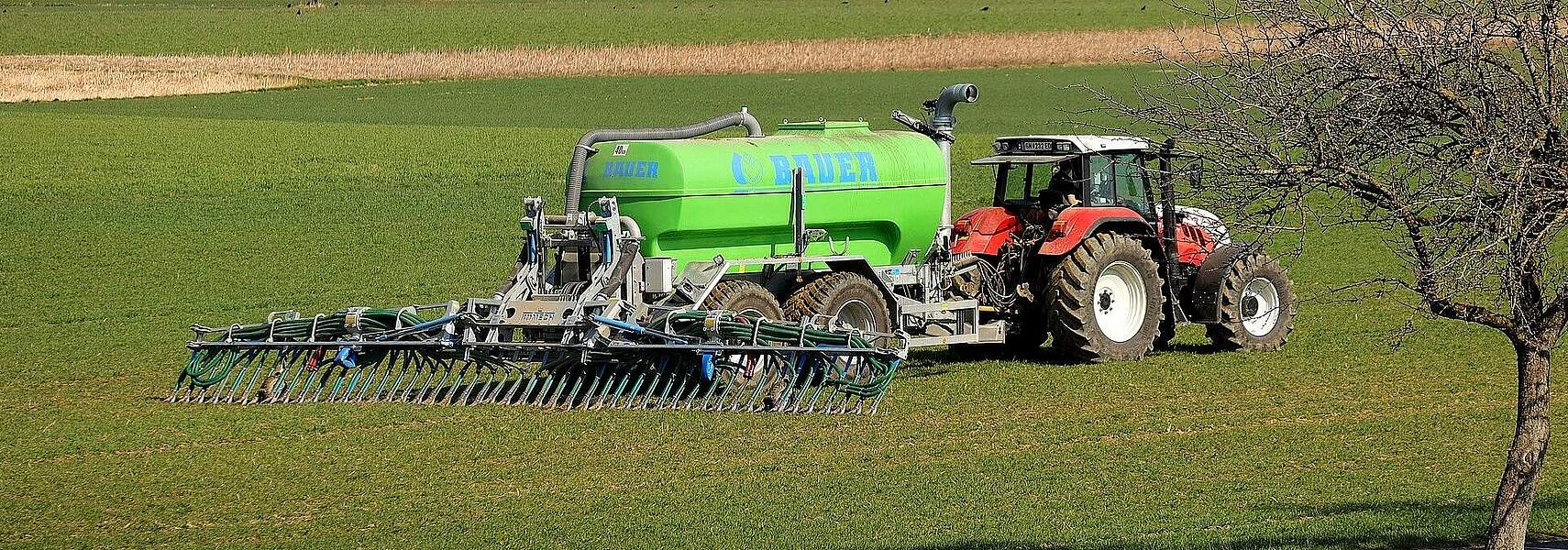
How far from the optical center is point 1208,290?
57.3 ft

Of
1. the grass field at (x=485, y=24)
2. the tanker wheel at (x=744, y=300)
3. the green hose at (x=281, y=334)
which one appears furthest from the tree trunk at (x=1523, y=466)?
the grass field at (x=485, y=24)

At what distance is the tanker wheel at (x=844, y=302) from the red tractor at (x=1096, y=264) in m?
1.12

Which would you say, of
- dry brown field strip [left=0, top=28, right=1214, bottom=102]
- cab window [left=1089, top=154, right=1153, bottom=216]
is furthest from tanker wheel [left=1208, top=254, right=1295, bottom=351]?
dry brown field strip [left=0, top=28, right=1214, bottom=102]

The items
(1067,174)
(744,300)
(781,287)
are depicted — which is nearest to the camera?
(744,300)

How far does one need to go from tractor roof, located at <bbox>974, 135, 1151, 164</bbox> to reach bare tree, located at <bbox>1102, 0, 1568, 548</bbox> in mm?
8773

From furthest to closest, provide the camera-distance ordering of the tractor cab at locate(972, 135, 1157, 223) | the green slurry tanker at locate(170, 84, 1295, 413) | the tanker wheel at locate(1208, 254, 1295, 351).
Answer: the tanker wheel at locate(1208, 254, 1295, 351)
the tractor cab at locate(972, 135, 1157, 223)
the green slurry tanker at locate(170, 84, 1295, 413)

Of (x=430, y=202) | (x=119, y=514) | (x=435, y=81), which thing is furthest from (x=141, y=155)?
(x=119, y=514)

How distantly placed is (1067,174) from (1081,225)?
811 mm

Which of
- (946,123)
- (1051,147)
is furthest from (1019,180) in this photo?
(946,123)

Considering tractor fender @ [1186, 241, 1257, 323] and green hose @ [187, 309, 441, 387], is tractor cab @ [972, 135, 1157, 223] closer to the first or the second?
tractor fender @ [1186, 241, 1257, 323]

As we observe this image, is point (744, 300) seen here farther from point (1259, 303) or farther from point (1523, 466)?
point (1523, 466)

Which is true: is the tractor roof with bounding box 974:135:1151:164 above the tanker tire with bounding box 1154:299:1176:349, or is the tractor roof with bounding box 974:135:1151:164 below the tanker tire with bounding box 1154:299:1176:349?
above

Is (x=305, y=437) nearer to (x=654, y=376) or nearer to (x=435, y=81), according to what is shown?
(x=654, y=376)

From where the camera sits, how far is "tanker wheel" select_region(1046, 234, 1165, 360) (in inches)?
646
